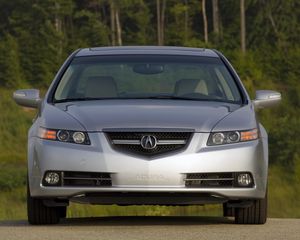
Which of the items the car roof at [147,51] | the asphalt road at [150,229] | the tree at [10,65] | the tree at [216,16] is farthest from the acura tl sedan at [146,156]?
the tree at [216,16]

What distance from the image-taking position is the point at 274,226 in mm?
10758

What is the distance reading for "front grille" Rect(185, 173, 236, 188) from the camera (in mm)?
10078

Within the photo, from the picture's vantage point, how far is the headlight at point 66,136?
33.3ft

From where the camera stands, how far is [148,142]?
32.9 ft

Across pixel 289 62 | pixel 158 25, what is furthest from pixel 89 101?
pixel 158 25

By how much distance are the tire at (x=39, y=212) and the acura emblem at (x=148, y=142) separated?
3.54 feet

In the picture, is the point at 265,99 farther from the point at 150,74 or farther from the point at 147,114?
the point at 147,114

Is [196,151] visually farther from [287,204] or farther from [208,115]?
[287,204]

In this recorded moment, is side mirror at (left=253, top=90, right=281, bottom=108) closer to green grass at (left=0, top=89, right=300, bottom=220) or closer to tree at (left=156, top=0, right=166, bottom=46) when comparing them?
green grass at (left=0, top=89, right=300, bottom=220)

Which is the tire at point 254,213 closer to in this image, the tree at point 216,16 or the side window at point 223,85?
the side window at point 223,85

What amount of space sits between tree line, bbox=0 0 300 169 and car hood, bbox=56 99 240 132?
47049 millimetres

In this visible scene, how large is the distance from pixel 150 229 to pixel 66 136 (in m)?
0.92

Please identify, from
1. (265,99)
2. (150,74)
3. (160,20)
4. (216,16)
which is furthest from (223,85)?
(160,20)

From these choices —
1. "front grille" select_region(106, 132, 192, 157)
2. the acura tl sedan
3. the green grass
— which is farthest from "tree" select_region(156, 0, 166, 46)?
"front grille" select_region(106, 132, 192, 157)
